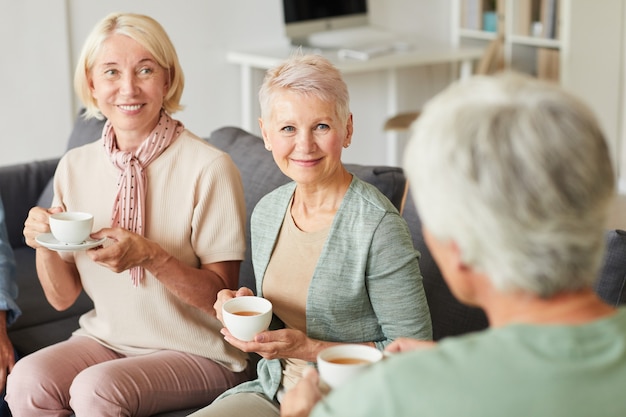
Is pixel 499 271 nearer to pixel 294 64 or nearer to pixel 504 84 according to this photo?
pixel 504 84

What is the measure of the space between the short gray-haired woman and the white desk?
9.18ft

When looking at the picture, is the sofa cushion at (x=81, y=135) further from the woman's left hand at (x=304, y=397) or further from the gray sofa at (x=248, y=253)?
the woman's left hand at (x=304, y=397)

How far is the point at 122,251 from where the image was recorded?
1.83 m

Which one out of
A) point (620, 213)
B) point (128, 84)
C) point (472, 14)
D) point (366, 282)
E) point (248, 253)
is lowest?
point (620, 213)

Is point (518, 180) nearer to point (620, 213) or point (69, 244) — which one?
point (69, 244)

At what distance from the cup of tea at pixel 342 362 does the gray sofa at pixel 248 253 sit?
62cm

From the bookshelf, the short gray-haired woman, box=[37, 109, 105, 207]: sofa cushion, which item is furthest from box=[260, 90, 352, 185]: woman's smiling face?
the bookshelf

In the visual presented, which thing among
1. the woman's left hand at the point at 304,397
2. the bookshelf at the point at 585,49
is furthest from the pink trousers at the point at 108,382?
the bookshelf at the point at 585,49

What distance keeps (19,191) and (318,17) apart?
2.38 m

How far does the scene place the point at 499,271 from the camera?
0.98 metres

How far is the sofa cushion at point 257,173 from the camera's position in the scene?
2.13 meters

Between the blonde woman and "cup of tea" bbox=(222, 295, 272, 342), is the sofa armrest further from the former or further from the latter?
"cup of tea" bbox=(222, 295, 272, 342)

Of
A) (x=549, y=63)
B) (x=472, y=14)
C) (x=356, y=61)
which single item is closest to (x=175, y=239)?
(x=356, y=61)

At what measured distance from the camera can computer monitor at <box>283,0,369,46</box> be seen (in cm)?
488
